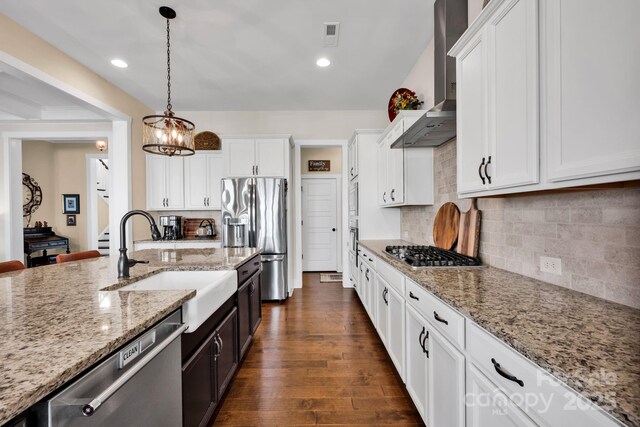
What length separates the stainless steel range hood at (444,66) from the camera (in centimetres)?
194

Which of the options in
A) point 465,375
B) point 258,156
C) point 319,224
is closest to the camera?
point 465,375

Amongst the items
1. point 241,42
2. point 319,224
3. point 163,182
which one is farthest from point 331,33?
point 319,224

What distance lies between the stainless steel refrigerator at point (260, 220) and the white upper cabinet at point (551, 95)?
2.79 metres

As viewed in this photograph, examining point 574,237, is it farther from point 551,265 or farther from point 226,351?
point 226,351

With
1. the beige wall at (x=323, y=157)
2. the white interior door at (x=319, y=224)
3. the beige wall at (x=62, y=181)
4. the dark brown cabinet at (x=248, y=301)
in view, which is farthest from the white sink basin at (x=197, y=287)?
the beige wall at (x=62, y=181)

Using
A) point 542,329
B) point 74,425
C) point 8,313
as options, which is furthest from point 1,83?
point 542,329

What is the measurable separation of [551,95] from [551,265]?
808 mm

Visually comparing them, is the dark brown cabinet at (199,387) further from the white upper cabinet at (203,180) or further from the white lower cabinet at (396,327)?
the white upper cabinet at (203,180)

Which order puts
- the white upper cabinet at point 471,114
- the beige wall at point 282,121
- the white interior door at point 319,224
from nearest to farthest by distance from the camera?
the white upper cabinet at point 471,114 → the beige wall at point 282,121 → the white interior door at point 319,224

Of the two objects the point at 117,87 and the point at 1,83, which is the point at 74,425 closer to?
the point at 117,87

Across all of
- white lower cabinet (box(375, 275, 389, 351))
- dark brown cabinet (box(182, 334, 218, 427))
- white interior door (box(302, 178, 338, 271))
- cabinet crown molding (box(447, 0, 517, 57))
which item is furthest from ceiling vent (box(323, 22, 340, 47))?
white interior door (box(302, 178, 338, 271))

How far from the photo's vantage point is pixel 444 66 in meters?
2.05

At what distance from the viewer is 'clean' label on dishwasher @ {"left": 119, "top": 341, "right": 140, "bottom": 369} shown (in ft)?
2.70

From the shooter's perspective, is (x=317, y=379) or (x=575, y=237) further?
(x=317, y=379)
